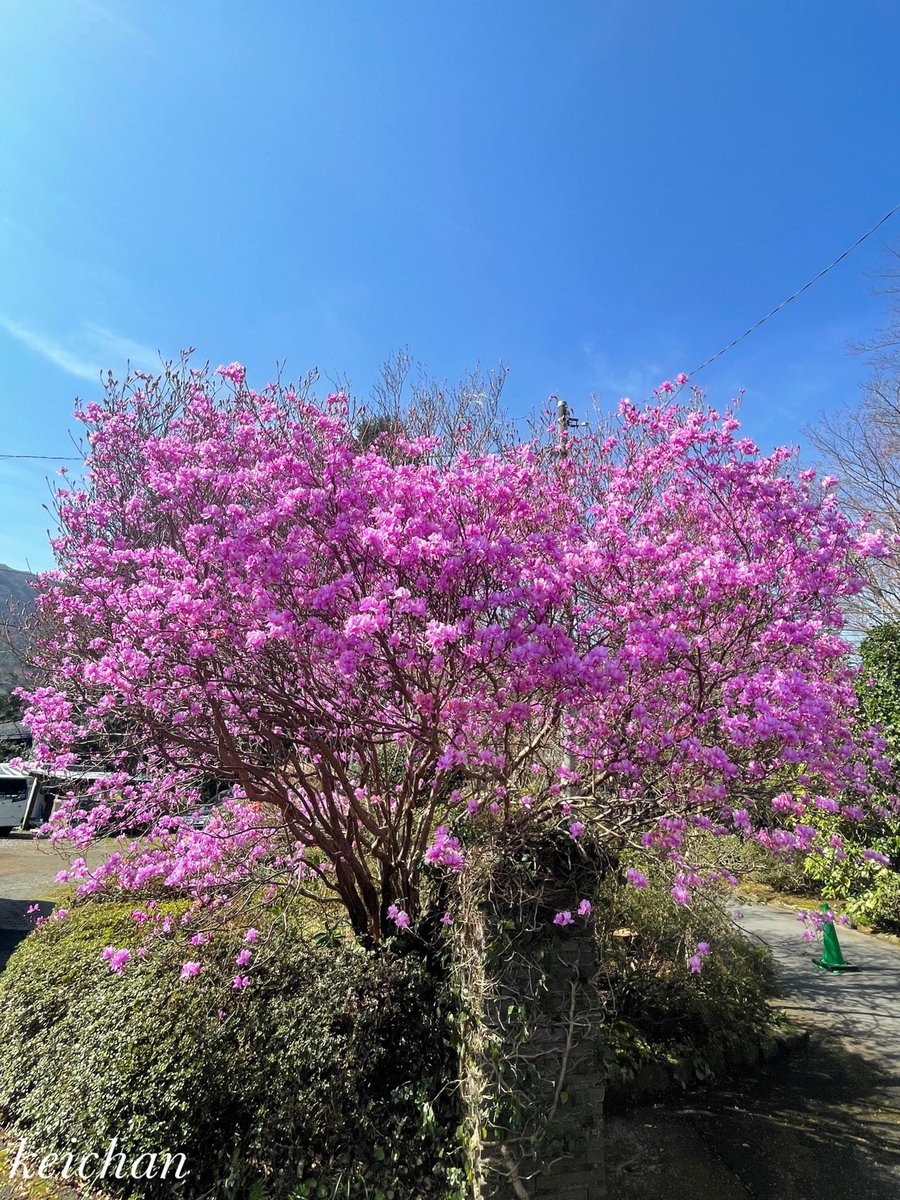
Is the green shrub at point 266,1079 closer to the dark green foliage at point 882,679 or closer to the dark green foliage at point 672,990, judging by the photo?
the dark green foliage at point 672,990

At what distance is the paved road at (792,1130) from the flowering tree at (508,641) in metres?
1.48

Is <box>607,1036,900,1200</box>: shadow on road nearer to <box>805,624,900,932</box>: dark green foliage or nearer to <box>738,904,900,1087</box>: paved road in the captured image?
<box>738,904,900,1087</box>: paved road

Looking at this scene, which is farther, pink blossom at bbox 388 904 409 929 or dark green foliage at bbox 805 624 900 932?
dark green foliage at bbox 805 624 900 932

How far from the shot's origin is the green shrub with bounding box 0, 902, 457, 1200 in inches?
115

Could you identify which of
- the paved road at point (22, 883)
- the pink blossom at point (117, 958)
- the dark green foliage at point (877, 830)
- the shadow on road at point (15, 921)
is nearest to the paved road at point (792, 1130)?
the dark green foliage at point (877, 830)

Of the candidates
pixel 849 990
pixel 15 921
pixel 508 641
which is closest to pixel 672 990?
pixel 849 990

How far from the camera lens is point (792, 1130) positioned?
3.64 meters

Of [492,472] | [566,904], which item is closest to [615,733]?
[566,904]

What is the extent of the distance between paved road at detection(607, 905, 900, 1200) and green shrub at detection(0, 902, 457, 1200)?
115cm

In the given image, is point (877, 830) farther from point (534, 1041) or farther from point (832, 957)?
point (534, 1041)

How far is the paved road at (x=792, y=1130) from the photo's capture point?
10.4 ft

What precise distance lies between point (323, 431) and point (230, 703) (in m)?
1.91

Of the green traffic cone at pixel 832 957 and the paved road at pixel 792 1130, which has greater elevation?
the green traffic cone at pixel 832 957

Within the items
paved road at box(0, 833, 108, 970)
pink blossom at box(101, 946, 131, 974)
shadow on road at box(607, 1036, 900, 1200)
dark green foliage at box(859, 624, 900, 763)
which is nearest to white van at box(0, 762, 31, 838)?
paved road at box(0, 833, 108, 970)
